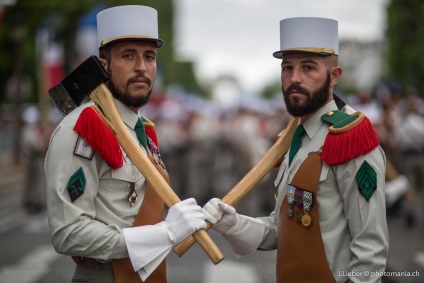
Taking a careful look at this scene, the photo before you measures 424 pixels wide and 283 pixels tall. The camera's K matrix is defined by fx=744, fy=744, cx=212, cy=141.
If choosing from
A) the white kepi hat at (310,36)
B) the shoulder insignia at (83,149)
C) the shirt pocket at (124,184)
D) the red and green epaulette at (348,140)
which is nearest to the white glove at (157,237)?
the shirt pocket at (124,184)

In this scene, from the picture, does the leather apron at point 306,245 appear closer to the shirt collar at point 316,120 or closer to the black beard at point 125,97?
the shirt collar at point 316,120

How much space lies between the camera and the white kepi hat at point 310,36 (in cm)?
403

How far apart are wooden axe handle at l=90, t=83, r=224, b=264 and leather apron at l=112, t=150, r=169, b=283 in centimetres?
7

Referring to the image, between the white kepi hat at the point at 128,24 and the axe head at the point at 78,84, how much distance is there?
0.18 metres

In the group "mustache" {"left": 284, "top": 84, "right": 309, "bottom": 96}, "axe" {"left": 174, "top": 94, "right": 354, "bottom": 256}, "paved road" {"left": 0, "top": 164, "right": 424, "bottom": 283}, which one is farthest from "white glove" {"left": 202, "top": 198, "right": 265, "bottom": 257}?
"paved road" {"left": 0, "top": 164, "right": 424, "bottom": 283}

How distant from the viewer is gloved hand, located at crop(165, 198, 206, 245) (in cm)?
378

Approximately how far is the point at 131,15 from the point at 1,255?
22.3ft

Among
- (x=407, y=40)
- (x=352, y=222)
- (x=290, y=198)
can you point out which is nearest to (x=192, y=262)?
(x=290, y=198)

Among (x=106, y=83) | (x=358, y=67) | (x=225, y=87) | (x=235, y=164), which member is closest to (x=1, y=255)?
(x=235, y=164)

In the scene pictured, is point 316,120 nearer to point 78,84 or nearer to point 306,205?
point 306,205

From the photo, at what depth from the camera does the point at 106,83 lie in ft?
13.7

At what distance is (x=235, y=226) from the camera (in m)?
4.29

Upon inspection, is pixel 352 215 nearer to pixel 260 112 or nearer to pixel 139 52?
pixel 139 52

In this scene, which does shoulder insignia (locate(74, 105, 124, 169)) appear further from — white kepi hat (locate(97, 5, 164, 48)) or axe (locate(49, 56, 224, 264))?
white kepi hat (locate(97, 5, 164, 48))
